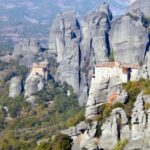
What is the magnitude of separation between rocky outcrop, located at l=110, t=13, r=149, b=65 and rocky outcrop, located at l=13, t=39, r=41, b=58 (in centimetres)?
1816

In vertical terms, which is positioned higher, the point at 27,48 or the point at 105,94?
the point at 27,48

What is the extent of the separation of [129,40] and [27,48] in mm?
23401

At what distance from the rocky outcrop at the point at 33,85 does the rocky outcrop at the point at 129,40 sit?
8996mm

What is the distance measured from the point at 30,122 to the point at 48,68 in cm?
1611

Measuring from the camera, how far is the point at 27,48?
99750mm

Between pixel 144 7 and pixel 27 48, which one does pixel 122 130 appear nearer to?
pixel 144 7

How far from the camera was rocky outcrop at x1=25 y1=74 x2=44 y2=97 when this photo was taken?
80262 millimetres

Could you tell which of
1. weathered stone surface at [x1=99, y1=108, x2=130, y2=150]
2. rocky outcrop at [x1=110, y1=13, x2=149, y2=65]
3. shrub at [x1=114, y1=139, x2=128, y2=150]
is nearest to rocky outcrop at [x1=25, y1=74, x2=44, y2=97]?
rocky outcrop at [x1=110, y1=13, x2=149, y2=65]

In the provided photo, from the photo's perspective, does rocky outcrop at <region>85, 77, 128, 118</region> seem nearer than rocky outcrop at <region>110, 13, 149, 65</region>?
Yes

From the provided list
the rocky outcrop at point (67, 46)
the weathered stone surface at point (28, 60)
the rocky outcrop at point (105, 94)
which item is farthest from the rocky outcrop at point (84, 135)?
the weathered stone surface at point (28, 60)

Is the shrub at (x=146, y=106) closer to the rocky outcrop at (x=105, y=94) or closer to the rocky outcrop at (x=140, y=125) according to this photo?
the rocky outcrop at (x=140, y=125)

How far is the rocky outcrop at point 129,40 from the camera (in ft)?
258

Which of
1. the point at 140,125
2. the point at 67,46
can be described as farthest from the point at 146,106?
the point at 67,46

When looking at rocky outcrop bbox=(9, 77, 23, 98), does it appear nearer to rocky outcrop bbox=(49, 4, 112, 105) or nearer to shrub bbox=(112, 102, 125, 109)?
rocky outcrop bbox=(49, 4, 112, 105)
